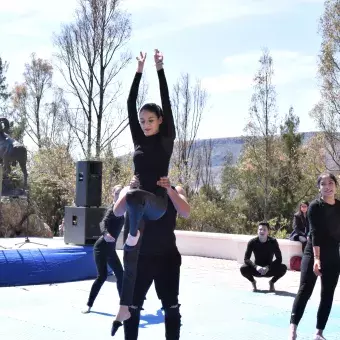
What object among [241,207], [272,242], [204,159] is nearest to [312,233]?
[272,242]

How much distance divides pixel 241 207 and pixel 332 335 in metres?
22.9

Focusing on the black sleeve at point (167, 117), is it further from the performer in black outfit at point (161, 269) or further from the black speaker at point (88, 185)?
the black speaker at point (88, 185)

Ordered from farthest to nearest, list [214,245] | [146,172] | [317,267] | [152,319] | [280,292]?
[214,245], [280,292], [152,319], [317,267], [146,172]

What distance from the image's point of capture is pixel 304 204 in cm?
1127

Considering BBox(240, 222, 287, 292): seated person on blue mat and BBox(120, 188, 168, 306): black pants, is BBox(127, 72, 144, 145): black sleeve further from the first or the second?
BBox(240, 222, 287, 292): seated person on blue mat

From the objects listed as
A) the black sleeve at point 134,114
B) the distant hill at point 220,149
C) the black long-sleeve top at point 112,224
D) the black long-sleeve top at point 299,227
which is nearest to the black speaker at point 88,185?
the black long-sleeve top at point 112,224

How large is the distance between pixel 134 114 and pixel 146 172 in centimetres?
44

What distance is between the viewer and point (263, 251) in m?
8.64

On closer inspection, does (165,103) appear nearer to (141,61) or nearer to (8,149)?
(141,61)

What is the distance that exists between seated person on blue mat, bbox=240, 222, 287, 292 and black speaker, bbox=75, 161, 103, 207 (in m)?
3.00

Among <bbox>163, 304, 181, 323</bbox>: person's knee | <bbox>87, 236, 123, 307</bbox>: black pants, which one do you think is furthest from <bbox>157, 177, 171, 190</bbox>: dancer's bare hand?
<bbox>87, 236, 123, 307</bbox>: black pants

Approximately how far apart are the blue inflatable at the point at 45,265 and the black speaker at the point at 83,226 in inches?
10.6

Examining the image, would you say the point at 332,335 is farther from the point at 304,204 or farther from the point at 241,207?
the point at 241,207

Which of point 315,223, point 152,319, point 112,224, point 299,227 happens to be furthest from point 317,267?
point 299,227
